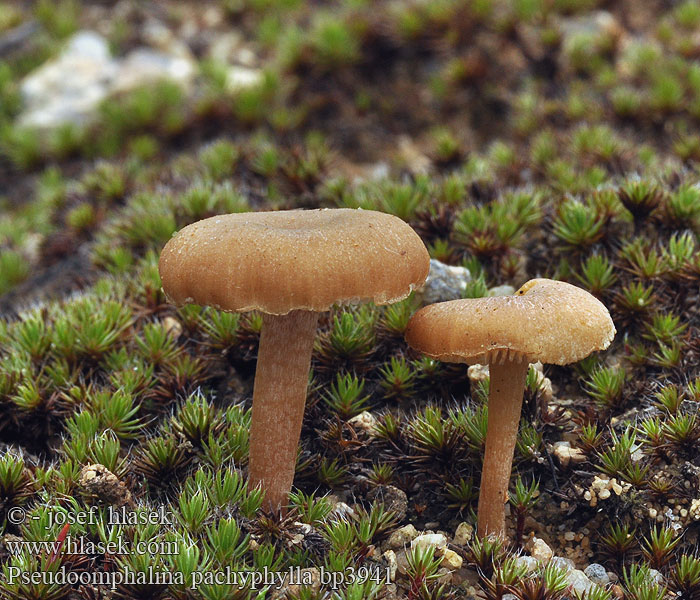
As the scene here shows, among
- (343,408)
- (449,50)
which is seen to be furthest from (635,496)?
(449,50)

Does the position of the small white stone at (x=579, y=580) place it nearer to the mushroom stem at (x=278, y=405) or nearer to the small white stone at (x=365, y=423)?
the small white stone at (x=365, y=423)

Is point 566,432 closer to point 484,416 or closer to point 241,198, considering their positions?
point 484,416

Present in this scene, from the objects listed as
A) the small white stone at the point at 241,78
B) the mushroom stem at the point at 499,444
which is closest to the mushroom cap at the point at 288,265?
the mushroom stem at the point at 499,444

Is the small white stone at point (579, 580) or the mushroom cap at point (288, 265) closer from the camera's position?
the mushroom cap at point (288, 265)

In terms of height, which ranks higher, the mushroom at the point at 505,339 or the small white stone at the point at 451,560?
the mushroom at the point at 505,339

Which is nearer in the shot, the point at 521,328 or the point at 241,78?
the point at 521,328

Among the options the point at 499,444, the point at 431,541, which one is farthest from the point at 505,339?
the point at 431,541

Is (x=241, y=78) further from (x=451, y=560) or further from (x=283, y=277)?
(x=451, y=560)
